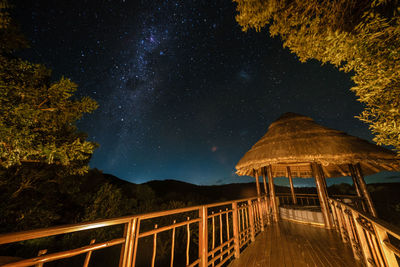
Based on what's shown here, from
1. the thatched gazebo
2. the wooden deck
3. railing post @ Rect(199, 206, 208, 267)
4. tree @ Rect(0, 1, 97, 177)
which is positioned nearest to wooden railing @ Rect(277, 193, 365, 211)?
the thatched gazebo

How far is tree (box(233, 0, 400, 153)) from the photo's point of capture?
2922mm

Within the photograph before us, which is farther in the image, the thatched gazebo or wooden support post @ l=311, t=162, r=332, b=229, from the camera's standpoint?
wooden support post @ l=311, t=162, r=332, b=229

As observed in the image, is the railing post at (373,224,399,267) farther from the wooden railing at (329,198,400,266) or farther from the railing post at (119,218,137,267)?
the railing post at (119,218,137,267)

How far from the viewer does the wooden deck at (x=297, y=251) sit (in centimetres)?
299

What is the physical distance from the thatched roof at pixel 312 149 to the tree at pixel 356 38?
1.92 meters

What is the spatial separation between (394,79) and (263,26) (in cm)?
319

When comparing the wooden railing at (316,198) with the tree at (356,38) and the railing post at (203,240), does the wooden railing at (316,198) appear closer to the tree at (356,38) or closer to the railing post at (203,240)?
the tree at (356,38)

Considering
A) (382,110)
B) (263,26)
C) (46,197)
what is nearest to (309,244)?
(382,110)

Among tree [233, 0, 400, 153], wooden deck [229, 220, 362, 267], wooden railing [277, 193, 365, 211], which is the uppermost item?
tree [233, 0, 400, 153]

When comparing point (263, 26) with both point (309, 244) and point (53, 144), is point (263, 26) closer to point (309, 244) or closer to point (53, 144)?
point (309, 244)

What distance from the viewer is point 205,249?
7.94ft

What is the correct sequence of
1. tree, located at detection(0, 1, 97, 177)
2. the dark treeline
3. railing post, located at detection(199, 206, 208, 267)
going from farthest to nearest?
1. the dark treeline
2. tree, located at detection(0, 1, 97, 177)
3. railing post, located at detection(199, 206, 208, 267)

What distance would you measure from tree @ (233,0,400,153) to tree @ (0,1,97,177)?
6.64 m

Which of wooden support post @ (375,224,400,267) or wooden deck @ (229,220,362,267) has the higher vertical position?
wooden support post @ (375,224,400,267)
